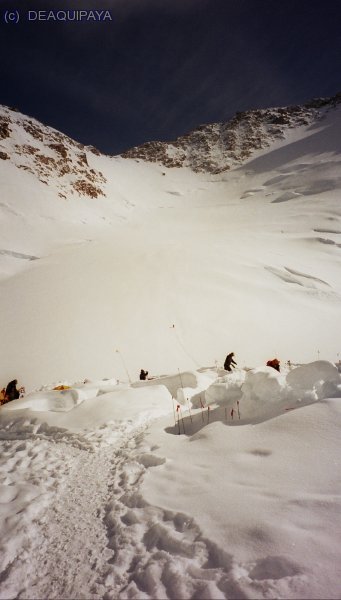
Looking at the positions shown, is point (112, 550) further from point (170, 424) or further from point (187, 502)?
point (170, 424)

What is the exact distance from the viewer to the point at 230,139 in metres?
96.2

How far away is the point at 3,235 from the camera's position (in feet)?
96.6

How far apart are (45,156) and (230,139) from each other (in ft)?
204

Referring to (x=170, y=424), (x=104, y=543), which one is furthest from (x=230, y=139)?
(x=104, y=543)

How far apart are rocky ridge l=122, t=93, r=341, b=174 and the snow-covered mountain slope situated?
45.8m

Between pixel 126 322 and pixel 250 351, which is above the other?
pixel 126 322

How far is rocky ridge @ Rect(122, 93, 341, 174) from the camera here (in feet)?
288

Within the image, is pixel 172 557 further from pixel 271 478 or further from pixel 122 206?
pixel 122 206

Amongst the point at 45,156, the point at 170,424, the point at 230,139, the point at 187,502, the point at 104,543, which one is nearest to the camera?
the point at 104,543

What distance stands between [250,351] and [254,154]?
278 ft

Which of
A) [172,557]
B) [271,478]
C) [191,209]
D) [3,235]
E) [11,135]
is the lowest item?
[172,557]

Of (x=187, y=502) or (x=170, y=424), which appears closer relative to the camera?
(x=187, y=502)

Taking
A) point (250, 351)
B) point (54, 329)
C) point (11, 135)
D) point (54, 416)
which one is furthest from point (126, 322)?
point (11, 135)

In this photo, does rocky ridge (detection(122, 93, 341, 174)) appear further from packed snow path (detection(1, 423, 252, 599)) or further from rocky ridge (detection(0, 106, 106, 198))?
packed snow path (detection(1, 423, 252, 599))
